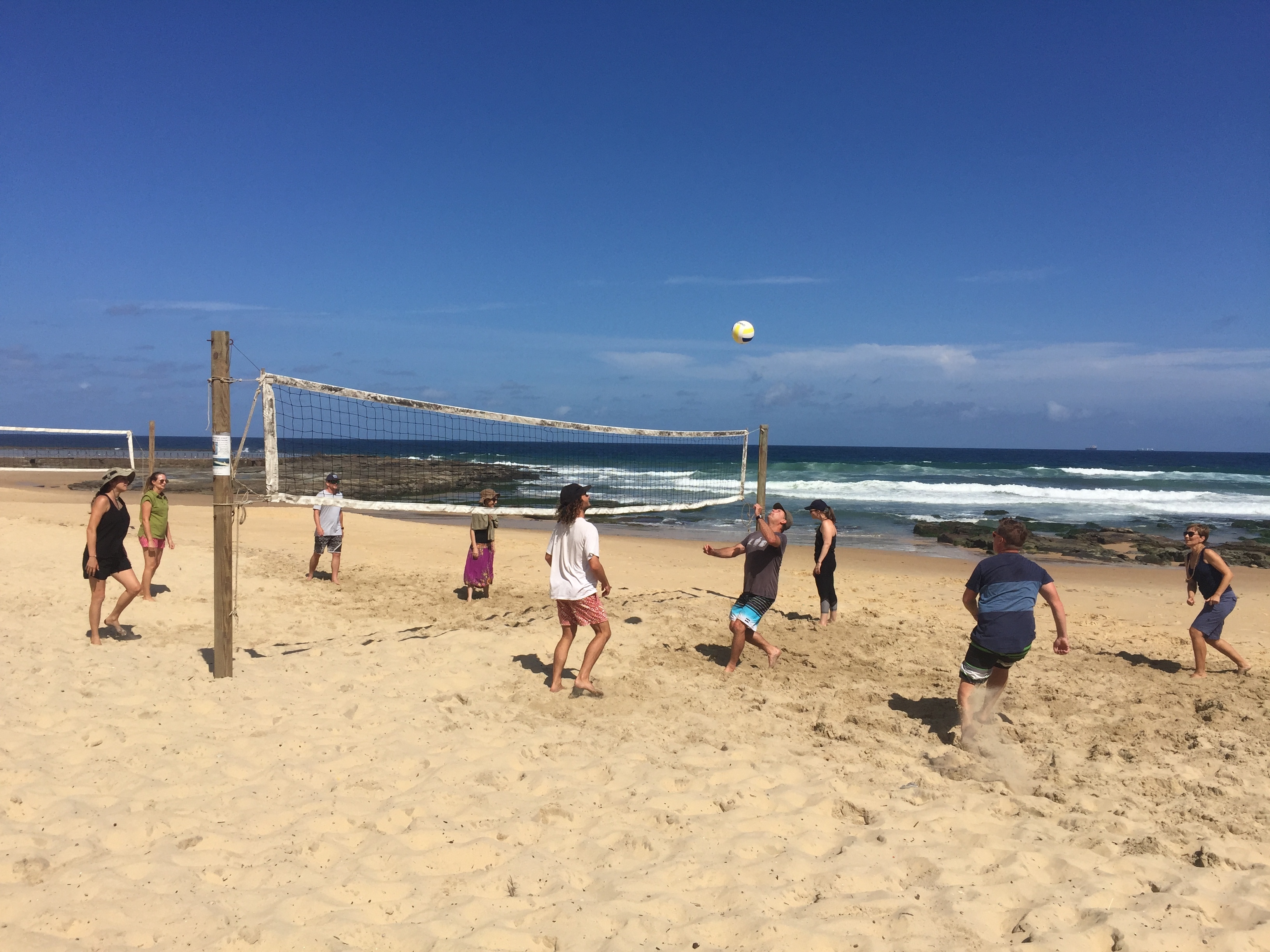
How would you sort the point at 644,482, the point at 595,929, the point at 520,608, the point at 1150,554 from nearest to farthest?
1. the point at 595,929
2. the point at 520,608
3. the point at 1150,554
4. the point at 644,482

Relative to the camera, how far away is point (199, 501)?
845 inches

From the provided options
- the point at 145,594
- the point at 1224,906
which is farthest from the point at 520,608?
the point at 1224,906

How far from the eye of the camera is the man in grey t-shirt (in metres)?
5.80

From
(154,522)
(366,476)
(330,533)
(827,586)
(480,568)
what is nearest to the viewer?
(154,522)

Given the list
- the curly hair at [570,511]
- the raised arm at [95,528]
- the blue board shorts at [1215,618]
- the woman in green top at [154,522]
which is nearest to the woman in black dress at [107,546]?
the raised arm at [95,528]

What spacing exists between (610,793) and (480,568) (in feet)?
16.0

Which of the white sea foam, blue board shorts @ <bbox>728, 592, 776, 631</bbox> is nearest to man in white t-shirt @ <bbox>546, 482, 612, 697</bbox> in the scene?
blue board shorts @ <bbox>728, 592, 776, 631</bbox>

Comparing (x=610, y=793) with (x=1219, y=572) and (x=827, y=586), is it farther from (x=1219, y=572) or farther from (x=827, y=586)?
(x=1219, y=572)

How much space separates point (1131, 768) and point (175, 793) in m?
5.02

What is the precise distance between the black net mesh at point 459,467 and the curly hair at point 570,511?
213cm

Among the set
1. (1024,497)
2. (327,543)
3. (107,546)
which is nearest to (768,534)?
(107,546)

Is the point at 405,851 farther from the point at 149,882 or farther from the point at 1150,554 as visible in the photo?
the point at 1150,554

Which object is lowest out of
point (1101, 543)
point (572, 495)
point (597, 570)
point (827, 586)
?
point (1101, 543)

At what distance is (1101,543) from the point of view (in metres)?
17.6
